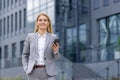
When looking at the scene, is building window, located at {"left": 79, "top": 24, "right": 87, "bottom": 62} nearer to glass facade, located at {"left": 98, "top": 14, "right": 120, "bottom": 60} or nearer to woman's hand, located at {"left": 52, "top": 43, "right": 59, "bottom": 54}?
glass facade, located at {"left": 98, "top": 14, "right": 120, "bottom": 60}

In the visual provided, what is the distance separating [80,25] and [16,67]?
778 centimetres

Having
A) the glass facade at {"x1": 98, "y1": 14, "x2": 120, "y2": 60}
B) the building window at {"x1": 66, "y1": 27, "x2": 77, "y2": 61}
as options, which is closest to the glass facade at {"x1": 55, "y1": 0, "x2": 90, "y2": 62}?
the building window at {"x1": 66, "y1": 27, "x2": 77, "y2": 61}

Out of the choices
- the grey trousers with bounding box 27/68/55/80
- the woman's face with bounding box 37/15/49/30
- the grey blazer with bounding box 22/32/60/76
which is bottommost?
the grey trousers with bounding box 27/68/55/80

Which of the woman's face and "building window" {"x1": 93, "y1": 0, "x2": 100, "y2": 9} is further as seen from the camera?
"building window" {"x1": 93, "y1": 0, "x2": 100, "y2": 9}

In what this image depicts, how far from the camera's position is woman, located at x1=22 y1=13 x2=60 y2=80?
539cm

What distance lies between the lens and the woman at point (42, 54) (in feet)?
17.7

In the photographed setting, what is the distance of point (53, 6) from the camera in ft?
→ 124

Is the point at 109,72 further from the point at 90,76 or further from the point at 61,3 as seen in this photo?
the point at 61,3

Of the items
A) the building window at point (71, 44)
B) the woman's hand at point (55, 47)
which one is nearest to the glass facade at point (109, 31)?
the building window at point (71, 44)

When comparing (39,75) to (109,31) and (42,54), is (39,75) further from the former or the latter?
(109,31)

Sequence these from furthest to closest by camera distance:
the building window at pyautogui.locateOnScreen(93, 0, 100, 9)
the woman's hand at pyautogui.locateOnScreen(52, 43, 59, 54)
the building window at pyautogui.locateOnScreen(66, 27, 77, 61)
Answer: the building window at pyautogui.locateOnScreen(66, 27, 77, 61)
the building window at pyautogui.locateOnScreen(93, 0, 100, 9)
the woman's hand at pyautogui.locateOnScreen(52, 43, 59, 54)

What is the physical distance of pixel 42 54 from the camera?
5.43 m

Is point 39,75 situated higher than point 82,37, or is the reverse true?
point 82,37

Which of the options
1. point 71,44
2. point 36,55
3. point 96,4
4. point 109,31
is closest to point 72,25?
point 71,44
